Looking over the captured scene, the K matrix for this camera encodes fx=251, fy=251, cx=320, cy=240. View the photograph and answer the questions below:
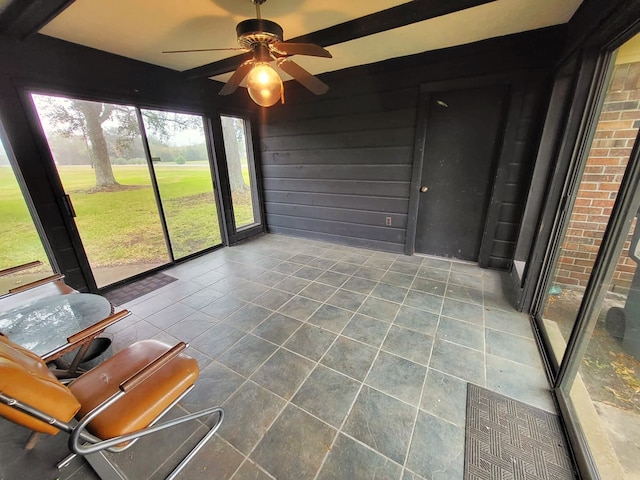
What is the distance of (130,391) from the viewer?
114 cm

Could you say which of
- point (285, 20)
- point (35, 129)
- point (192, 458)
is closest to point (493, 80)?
point (285, 20)

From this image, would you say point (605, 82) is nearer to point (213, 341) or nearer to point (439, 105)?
point (439, 105)

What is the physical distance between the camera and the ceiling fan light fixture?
1.68 metres

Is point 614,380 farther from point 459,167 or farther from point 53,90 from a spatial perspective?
point 53,90

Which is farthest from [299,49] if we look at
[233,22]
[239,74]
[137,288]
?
[137,288]

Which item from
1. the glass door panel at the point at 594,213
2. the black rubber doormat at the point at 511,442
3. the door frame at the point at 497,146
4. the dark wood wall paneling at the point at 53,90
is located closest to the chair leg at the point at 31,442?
the dark wood wall paneling at the point at 53,90

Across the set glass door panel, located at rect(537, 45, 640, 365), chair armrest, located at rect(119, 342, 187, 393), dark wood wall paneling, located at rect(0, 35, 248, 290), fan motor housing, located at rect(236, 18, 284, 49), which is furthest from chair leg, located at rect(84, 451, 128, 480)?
glass door panel, located at rect(537, 45, 640, 365)

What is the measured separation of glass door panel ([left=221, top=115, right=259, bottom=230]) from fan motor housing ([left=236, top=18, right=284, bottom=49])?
2572mm

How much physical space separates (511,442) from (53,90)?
14.0ft

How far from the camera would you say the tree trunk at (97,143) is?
2.59 meters

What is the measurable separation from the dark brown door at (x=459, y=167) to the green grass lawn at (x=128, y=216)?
3222 millimetres

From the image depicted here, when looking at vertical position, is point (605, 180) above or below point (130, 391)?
above

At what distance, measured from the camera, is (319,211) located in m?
4.20

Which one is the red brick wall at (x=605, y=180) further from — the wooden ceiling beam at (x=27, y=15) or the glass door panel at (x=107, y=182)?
the glass door panel at (x=107, y=182)
